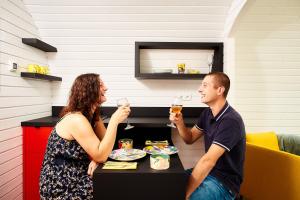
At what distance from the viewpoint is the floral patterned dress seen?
143cm

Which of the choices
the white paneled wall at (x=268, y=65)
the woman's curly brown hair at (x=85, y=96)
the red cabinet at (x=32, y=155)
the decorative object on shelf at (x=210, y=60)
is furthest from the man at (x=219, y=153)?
the red cabinet at (x=32, y=155)

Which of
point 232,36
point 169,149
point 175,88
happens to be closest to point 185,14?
point 232,36

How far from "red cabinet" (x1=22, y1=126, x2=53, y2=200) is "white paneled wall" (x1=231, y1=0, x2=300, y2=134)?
2527 mm

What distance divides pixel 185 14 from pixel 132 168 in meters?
2.33

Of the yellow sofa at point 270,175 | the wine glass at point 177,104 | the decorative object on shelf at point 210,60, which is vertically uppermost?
the decorative object on shelf at point 210,60

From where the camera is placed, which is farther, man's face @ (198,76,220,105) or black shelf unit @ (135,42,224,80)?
black shelf unit @ (135,42,224,80)

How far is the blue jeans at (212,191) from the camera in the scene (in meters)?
1.46

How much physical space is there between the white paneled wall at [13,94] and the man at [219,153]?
5.98ft

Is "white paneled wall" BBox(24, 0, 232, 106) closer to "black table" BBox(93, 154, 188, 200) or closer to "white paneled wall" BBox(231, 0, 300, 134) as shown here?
"white paneled wall" BBox(231, 0, 300, 134)

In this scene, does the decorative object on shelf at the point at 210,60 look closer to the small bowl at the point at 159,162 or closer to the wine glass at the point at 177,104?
the wine glass at the point at 177,104

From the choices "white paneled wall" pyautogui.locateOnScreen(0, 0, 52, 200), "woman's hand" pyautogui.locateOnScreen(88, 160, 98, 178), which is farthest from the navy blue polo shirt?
"white paneled wall" pyautogui.locateOnScreen(0, 0, 52, 200)

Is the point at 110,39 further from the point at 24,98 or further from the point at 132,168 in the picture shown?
the point at 132,168

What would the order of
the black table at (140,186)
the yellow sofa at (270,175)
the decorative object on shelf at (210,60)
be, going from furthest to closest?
the decorative object on shelf at (210,60)
the yellow sofa at (270,175)
the black table at (140,186)

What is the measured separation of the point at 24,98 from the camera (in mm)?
2496
